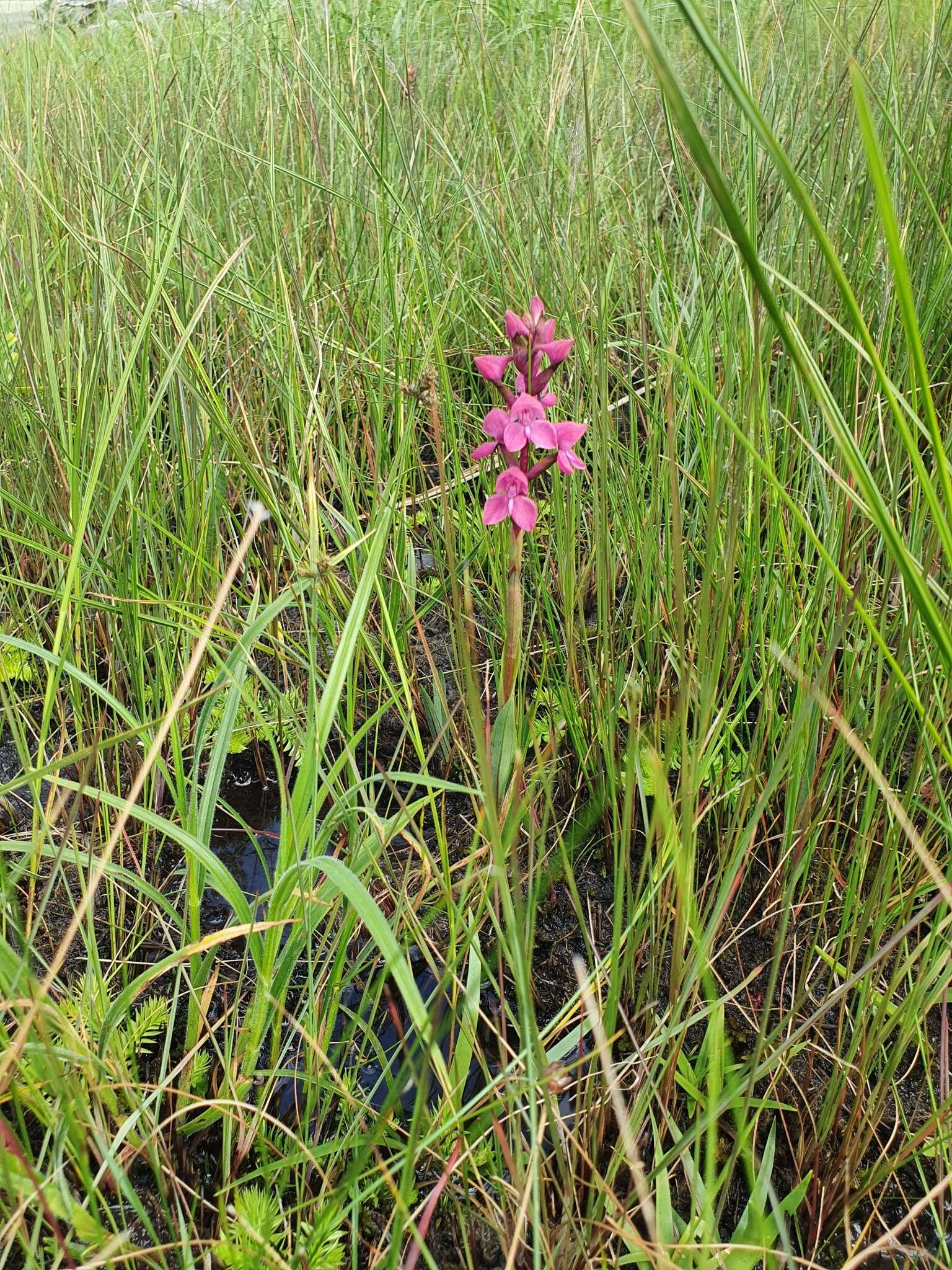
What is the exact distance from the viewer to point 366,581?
883mm

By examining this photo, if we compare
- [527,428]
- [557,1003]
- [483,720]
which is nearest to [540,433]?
[527,428]

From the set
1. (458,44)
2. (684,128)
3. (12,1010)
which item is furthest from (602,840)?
(458,44)

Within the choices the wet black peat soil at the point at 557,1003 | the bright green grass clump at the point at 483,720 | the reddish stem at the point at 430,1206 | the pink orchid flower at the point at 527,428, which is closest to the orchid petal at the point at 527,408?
the pink orchid flower at the point at 527,428

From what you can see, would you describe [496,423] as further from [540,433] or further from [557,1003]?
[557,1003]

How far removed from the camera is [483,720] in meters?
0.66

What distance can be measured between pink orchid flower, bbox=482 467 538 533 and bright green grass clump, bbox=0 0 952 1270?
0.16m

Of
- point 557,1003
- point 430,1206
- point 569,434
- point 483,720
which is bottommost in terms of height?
point 557,1003

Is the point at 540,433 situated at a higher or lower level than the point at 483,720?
higher

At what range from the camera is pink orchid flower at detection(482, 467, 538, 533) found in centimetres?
101

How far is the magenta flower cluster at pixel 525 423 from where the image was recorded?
99 cm

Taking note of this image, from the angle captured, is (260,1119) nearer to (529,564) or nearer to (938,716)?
(938,716)

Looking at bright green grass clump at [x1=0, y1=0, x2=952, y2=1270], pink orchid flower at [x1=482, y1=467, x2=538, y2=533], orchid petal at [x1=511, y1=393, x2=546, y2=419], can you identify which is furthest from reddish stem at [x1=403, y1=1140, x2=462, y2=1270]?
orchid petal at [x1=511, y1=393, x2=546, y2=419]

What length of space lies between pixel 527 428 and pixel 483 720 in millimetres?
459

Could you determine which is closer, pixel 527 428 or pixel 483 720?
pixel 483 720
